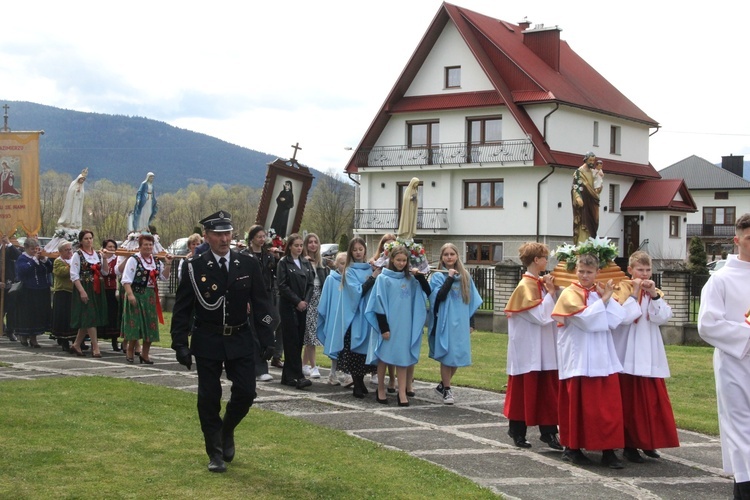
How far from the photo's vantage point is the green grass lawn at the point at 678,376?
1022cm

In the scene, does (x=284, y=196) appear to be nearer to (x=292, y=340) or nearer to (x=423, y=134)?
(x=292, y=340)

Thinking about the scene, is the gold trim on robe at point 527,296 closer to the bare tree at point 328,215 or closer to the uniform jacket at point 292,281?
the uniform jacket at point 292,281

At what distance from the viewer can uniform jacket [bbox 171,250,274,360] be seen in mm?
7180

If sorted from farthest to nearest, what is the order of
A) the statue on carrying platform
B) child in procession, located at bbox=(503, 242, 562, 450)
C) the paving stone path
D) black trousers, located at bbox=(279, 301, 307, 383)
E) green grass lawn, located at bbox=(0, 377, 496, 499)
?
the statue on carrying platform → black trousers, located at bbox=(279, 301, 307, 383) → child in procession, located at bbox=(503, 242, 562, 450) → the paving stone path → green grass lawn, located at bbox=(0, 377, 496, 499)

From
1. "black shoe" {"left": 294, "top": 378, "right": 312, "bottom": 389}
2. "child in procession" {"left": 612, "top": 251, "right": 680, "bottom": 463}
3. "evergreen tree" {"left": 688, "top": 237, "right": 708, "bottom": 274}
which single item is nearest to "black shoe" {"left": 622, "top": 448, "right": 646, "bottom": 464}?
"child in procession" {"left": 612, "top": 251, "right": 680, "bottom": 463}

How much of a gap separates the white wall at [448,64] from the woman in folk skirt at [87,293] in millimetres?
28353

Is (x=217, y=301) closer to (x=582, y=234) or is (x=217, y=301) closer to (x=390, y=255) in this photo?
(x=390, y=255)

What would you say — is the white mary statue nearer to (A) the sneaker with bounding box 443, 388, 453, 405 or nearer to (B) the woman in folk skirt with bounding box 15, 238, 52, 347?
(B) the woman in folk skirt with bounding box 15, 238, 52, 347

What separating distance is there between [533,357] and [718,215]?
70.4 meters

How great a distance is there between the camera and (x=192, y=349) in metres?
7.19

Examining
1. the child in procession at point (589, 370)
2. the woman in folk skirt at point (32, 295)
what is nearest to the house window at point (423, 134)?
the woman in folk skirt at point (32, 295)

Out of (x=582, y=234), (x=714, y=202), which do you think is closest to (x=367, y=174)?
(x=582, y=234)

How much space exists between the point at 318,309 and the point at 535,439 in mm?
4143

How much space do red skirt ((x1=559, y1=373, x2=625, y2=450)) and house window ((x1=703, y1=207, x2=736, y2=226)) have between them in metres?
69.9
